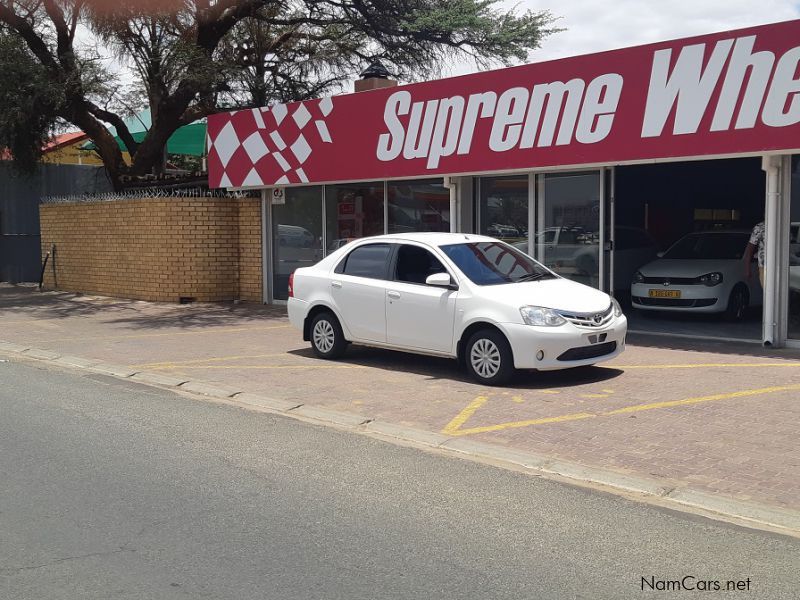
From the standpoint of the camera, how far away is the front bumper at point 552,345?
8875 millimetres

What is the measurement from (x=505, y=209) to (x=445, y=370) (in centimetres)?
498

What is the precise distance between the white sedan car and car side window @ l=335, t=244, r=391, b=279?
562 cm

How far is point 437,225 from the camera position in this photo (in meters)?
15.5

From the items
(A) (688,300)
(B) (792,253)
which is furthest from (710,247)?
(B) (792,253)

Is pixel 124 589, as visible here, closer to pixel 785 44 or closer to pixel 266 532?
pixel 266 532

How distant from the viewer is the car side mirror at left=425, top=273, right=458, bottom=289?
9.62 m

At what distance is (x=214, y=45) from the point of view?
21062mm

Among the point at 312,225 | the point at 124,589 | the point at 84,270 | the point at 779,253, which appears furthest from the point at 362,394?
the point at 84,270

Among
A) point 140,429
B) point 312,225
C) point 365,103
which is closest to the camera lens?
point 140,429

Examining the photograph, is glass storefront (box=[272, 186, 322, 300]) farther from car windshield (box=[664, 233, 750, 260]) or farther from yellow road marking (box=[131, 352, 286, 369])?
car windshield (box=[664, 233, 750, 260])

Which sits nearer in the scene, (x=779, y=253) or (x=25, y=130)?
(x=779, y=253)

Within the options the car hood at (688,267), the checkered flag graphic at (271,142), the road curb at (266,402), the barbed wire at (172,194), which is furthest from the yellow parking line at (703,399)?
the barbed wire at (172,194)

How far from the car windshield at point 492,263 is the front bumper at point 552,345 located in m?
0.97

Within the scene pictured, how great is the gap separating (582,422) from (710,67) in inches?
232
